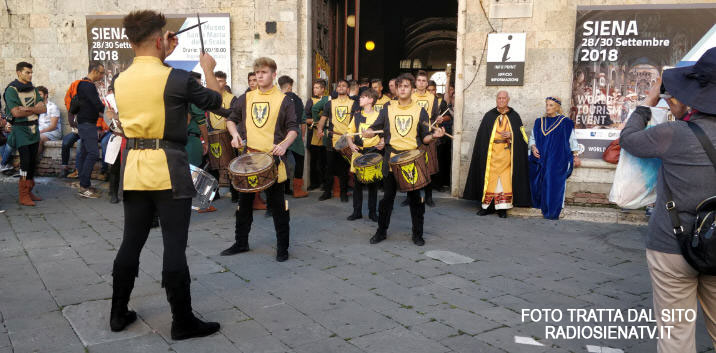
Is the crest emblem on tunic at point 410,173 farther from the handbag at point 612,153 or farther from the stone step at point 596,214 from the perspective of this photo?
the handbag at point 612,153

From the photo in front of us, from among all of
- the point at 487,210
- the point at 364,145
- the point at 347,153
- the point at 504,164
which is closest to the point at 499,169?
the point at 504,164

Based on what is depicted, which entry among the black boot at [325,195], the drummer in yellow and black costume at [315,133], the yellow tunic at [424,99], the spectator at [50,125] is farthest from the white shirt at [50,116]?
the yellow tunic at [424,99]

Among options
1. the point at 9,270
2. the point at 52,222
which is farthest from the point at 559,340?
the point at 52,222

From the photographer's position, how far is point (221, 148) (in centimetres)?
776

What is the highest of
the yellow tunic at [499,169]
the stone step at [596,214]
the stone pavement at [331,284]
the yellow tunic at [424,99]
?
the yellow tunic at [424,99]

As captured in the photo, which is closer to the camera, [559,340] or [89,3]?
[559,340]

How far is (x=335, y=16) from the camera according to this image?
431 inches

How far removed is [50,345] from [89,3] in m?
8.29

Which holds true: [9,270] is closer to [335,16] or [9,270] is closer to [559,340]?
[559,340]

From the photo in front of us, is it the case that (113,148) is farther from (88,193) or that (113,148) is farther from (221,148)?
(88,193)

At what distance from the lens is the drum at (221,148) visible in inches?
302

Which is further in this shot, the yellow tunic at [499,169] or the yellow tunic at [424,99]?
the yellow tunic at [424,99]

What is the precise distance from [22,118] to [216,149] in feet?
8.77

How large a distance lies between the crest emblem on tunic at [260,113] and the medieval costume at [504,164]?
151 inches
